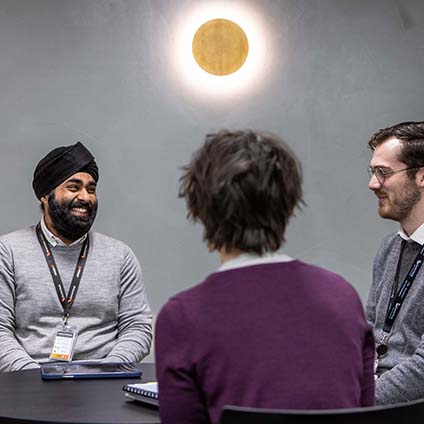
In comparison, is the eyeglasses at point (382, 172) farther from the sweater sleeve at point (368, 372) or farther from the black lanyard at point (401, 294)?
the sweater sleeve at point (368, 372)

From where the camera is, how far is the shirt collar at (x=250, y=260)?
1624 mm

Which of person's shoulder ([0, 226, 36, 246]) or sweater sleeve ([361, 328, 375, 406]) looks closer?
sweater sleeve ([361, 328, 375, 406])

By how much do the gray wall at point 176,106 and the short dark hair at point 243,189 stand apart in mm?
2672

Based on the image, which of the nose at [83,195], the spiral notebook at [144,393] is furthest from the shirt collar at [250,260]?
the nose at [83,195]

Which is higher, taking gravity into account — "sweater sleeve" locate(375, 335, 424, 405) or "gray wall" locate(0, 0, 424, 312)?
"gray wall" locate(0, 0, 424, 312)

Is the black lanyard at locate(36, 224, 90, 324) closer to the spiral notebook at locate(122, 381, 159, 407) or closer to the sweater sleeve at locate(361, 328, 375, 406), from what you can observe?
the spiral notebook at locate(122, 381, 159, 407)

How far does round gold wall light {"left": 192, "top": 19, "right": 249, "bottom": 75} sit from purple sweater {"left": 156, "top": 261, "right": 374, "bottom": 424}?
291cm

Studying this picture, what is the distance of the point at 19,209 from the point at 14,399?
6.52 feet

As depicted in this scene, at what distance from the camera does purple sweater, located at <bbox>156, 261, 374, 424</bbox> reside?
5.06ft

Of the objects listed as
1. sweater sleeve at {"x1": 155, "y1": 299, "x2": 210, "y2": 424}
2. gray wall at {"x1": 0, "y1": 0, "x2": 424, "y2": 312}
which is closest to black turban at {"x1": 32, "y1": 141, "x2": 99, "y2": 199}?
gray wall at {"x1": 0, "y1": 0, "x2": 424, "y2": 312}

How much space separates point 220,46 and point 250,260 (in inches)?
114

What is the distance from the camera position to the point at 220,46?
4340 millimetres

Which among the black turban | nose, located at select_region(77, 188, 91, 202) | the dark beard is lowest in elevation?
the dark beard

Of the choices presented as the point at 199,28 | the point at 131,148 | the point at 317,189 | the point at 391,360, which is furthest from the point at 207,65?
the point at 391,360
